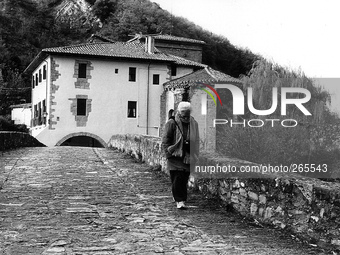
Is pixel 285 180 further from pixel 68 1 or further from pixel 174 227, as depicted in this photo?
pixel 68 1

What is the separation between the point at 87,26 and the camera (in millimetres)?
62406

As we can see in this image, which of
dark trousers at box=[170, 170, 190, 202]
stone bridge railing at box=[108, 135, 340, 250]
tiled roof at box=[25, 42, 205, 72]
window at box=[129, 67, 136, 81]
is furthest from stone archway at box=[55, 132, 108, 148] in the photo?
dark trousers at box=[170, 170, 190, 202]

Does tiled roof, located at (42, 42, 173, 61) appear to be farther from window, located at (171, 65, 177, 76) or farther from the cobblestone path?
the cobblestone path

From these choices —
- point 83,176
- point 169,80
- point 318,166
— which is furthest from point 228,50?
point 83,176

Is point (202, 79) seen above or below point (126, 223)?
above

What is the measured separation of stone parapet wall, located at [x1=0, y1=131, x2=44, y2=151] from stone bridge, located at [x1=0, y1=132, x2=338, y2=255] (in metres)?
8.27

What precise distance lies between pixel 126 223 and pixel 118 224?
10 centimetres

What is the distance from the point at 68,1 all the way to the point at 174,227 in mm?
69808

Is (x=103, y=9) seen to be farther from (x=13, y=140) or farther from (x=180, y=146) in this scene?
(x=180, y=146)

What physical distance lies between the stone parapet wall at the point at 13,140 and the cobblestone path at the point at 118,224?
8.39m

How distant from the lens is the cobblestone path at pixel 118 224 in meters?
3.75

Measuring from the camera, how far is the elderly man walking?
216 inches

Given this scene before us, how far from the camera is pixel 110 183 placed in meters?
7.62

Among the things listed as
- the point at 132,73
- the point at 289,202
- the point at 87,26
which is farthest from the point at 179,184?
the point at 87,26
